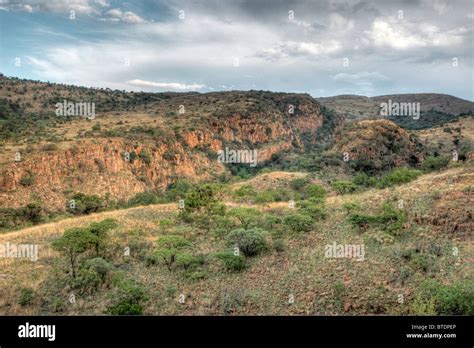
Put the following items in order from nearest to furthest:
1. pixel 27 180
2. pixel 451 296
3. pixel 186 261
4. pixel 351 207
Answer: pixel 451 296
pixel 186 261
pixel 351 207
pixel 27 180

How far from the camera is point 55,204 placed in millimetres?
21500

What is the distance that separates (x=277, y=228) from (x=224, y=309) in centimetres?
544

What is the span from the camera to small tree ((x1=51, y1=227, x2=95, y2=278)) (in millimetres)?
9309

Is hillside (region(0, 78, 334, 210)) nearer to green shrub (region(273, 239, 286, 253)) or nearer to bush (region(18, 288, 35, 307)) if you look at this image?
bush (region(18, 288, 35, 307))

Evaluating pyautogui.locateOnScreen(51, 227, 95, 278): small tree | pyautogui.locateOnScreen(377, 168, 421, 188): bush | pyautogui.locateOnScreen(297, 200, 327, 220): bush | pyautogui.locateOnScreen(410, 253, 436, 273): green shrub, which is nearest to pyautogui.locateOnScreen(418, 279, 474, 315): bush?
pyautogui.locateOnScreen(410, 253, 436, 273): green shrub

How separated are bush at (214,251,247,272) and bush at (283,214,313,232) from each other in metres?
2.53

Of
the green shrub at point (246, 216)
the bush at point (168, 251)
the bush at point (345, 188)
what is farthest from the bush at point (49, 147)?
the bush at point (345, 188)

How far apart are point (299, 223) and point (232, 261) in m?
3.17

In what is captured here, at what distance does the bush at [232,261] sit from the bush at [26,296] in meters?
3.95

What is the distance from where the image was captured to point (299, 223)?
433 inches

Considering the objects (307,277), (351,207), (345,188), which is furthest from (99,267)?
(345,188)

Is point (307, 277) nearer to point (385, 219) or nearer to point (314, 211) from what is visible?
point (385, 219)
